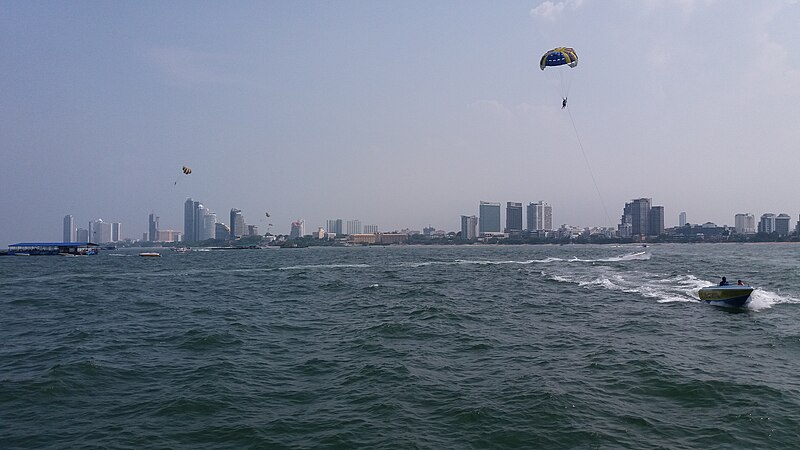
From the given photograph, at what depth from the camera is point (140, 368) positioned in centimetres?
1577

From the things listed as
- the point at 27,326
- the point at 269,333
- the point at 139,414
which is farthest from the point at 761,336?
the point at 27,326

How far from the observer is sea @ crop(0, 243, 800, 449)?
1043cm

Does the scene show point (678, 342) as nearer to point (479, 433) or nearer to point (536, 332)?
point (536, 332)

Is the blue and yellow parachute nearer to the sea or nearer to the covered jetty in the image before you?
the sea

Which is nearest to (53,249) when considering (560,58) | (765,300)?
(560,58)

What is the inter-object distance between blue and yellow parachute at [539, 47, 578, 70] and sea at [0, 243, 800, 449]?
19.2 m

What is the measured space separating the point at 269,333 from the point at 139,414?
1025cm

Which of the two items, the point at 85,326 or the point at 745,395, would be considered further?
the point at 85,326

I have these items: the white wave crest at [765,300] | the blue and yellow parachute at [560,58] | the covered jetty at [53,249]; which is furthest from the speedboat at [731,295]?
the covered jetty at [53,249]

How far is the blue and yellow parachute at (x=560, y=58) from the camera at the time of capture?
121ft

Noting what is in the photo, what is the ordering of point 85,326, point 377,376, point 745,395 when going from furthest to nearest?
point 85,326 → point 377,376 → point 745,395

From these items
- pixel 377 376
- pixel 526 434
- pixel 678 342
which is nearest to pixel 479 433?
pixel 526 434

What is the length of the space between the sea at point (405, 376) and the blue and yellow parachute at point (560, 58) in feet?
62.9

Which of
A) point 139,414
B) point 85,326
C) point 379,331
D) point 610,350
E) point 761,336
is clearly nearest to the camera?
point 139,414
